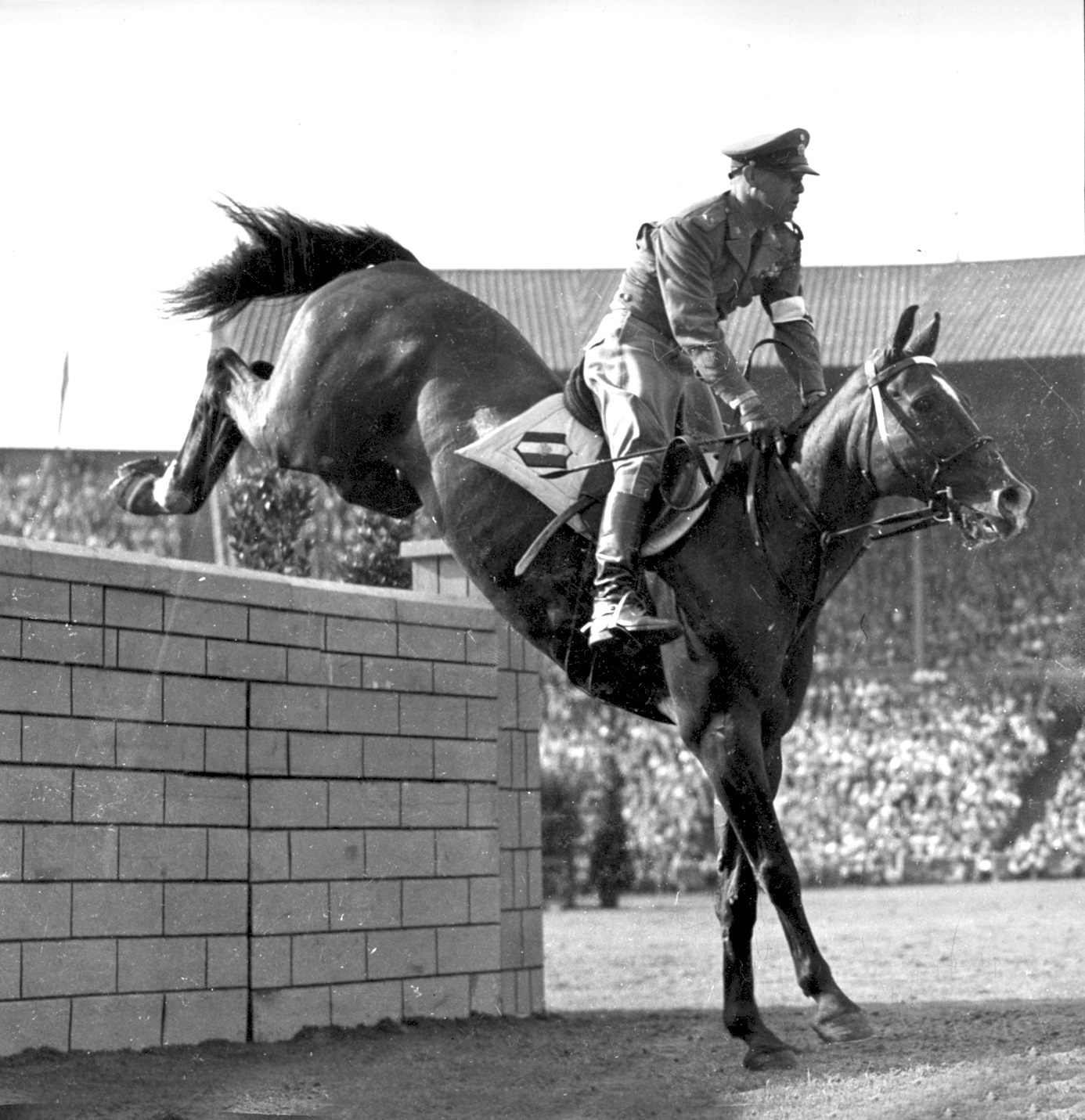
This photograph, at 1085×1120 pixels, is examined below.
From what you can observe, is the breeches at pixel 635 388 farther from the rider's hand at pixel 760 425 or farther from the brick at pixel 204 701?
the brick at pixel 204 701

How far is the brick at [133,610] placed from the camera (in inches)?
237

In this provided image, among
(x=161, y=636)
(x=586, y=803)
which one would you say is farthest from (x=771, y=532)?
(x=586, y=803)

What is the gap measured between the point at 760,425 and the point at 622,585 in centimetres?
65

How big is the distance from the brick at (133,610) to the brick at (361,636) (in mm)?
882

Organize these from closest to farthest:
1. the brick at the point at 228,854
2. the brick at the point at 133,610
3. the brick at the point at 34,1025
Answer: the brick at the point at 34,1025 → the brick at the point at 133,610 → the brick at the point at 228,854

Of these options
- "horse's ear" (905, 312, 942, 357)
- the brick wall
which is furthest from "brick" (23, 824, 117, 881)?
"horse's ear" (905, 312, 942, 357)

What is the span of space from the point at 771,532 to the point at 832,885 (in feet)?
40.8

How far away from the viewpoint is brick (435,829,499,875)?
7195mm

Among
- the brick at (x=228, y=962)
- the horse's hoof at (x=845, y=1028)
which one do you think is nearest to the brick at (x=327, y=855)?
the brick at (x=228, y=962)

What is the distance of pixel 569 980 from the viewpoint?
10070 millimetres

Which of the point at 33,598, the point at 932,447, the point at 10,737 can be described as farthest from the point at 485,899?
the point at 932,447

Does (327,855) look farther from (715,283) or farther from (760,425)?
(715,283)

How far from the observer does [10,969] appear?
5566mm

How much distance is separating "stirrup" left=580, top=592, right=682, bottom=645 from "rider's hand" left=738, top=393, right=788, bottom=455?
2.05 ft
